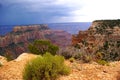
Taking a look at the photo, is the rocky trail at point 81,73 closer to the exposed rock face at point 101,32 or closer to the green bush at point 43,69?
the green bush at point 43,69

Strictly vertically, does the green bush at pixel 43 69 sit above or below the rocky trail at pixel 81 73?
above

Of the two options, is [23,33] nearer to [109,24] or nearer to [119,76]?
[109,24]

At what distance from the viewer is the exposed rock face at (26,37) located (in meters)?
91.3

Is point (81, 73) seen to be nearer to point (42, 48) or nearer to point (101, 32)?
point (42, 48)

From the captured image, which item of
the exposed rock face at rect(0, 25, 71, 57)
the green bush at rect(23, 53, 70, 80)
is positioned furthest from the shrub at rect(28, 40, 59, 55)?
the exposed rock face at rect(0, 25, 71, 57)

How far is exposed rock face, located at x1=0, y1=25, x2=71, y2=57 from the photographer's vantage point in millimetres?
91325

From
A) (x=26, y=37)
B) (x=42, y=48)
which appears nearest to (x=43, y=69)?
(x=42, y=48)

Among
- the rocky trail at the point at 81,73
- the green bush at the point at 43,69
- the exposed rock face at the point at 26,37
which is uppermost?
the green bush at the point at 43,69

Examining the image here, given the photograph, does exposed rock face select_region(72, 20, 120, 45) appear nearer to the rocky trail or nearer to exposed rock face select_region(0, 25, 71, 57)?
exposed rock face select_region(0, 25, 71, 57)

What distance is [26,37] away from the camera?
10500cm

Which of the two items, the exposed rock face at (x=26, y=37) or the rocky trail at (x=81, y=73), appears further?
the exposed rock face at (x=26, y=37)

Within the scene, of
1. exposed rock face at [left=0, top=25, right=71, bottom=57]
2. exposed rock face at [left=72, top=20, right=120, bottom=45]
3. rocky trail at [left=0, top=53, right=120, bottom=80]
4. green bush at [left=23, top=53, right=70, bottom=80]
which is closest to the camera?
green bush at [left=23, top=53, right=70, bottom=80]

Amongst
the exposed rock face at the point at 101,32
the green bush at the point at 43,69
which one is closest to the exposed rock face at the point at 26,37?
the exposed rock face at the point at 101,32

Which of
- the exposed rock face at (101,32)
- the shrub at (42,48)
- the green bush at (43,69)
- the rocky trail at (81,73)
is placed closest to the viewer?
the green bush at (43,69)
